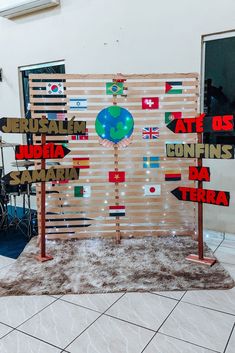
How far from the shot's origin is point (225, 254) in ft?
10.9

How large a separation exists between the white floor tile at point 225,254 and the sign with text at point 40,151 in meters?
1.98

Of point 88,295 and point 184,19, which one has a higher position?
point 184,19

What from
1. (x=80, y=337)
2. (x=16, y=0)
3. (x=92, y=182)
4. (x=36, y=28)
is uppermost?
(x=16, y=0)

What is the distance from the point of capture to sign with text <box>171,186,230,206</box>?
2822 millimetres

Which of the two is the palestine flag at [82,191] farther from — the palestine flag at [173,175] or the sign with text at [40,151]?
the palestine flag at [173,175]

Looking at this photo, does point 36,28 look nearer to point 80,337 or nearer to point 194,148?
point 194,148

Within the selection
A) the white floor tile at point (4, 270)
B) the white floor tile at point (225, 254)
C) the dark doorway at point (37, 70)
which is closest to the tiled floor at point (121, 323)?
the white floor tile at point (4, 270)

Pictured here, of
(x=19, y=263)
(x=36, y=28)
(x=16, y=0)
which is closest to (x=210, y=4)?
(x=36, y=28)

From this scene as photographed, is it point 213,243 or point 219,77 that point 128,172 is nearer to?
point 213,243

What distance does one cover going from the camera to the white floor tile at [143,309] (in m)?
2.21

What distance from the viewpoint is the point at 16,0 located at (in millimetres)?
4879

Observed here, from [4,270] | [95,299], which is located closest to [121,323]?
[95,299]

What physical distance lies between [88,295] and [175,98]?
228 centimetres

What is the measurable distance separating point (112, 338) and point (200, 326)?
63cm
